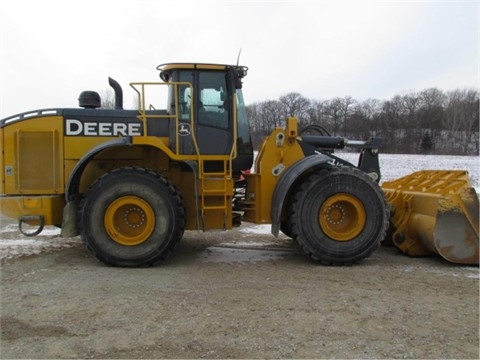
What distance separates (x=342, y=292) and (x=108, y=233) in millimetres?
2974

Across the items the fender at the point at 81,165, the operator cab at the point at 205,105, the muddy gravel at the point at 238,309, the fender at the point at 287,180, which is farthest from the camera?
the operator cab at the point at 205,105

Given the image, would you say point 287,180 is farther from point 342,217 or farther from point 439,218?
point 439,218

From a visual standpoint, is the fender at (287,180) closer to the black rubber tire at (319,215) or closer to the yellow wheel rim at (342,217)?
the black rubber tire at (319,215)

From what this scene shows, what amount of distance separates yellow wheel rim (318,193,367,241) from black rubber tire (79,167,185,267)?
6.34ft

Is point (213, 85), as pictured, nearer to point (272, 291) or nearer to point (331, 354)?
point (272, 291)

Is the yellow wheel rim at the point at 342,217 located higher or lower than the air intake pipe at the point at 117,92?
lower

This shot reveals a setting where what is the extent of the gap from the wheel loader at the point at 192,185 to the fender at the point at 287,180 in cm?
3

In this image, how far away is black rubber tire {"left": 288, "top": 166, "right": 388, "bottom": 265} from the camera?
6309 millimetres

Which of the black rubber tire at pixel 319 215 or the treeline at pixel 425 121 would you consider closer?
the black rubber tire at pixel 319 215

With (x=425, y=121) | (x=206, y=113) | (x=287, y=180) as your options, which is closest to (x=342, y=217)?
(x=287, y=180)

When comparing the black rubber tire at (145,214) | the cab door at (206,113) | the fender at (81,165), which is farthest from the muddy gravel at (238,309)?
the cab door at (206,113)

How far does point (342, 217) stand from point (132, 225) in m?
2.79

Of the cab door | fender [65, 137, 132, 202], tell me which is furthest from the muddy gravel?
the cab door

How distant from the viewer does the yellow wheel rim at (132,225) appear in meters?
6.13
